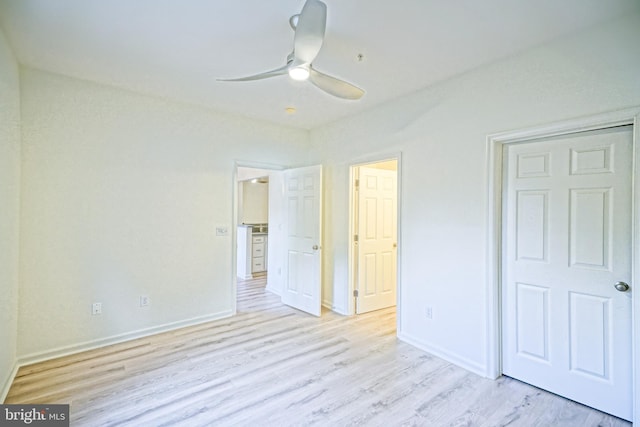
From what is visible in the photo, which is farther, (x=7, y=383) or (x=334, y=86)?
(x=7, y=383)

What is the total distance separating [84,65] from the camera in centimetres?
269

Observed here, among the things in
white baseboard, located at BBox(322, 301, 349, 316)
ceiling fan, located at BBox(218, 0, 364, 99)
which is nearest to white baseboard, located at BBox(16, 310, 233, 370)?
white baseboard, located at BBox(322, 301, 349, 316)

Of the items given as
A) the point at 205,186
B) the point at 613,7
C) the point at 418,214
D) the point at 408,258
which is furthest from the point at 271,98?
the point at 613,7

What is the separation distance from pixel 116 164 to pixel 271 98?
1.76 m

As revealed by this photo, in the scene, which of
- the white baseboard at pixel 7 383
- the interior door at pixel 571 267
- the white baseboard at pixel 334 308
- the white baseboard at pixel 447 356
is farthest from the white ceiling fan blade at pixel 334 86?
the white baseboard at pixel 7 383

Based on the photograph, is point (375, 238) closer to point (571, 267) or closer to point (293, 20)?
point (571, 267)

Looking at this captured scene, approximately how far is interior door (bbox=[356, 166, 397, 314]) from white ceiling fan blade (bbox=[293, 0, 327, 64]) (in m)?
2.40

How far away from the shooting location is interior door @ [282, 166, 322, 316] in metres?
4.12

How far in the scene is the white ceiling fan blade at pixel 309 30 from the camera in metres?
1.53

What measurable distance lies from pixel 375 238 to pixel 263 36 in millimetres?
2859

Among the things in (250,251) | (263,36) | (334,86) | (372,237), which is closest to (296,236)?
(372,237)

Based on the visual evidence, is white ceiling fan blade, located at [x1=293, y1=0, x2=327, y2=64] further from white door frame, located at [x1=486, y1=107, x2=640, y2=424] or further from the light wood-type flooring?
the light wood-type flooring

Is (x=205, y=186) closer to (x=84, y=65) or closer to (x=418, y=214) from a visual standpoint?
(x=84, y=65)

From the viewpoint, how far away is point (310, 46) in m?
1.72
